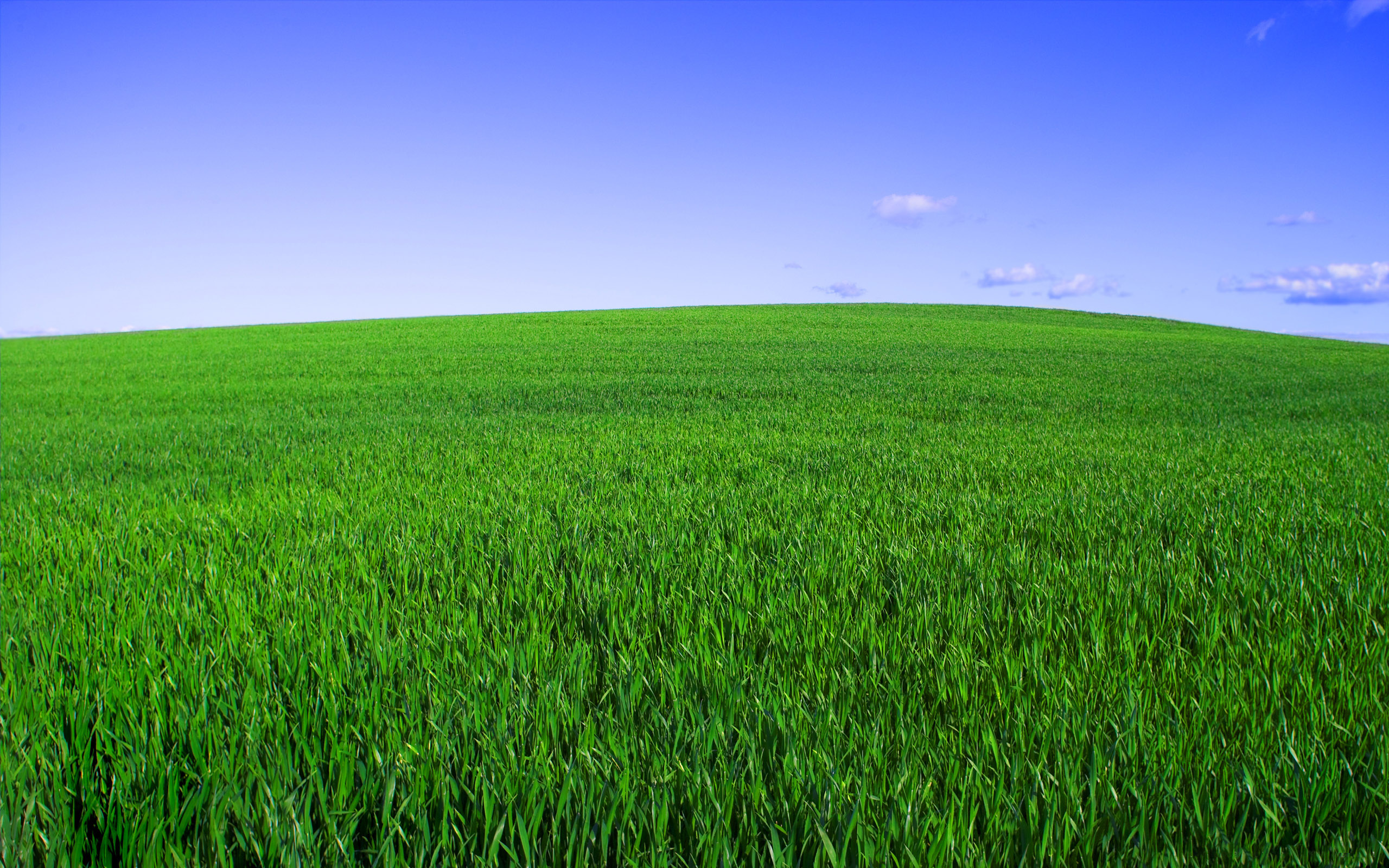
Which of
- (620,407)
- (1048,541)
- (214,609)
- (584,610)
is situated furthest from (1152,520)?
(620,407)

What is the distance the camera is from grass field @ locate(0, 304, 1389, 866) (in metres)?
1.54

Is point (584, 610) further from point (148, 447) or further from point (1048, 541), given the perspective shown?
point (148, 447)

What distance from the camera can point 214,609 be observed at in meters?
2.91

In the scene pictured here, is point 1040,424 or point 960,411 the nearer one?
point 1040,424

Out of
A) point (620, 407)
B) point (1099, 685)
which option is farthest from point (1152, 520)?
point (620, 407)

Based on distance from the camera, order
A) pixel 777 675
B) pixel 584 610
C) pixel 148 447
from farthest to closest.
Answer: pixel 148 447 < pixel 584 610 < pixel 777 675

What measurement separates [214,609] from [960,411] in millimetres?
9745

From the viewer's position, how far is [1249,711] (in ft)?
6.55

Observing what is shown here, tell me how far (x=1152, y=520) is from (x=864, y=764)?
339 centimetres

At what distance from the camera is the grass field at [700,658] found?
1539mm

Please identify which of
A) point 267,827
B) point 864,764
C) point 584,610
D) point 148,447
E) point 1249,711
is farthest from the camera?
point 148,447

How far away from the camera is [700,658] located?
7.61ft

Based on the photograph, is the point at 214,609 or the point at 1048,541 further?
the point at 1048,541

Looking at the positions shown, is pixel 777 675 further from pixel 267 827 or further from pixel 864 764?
pixel 267 827
